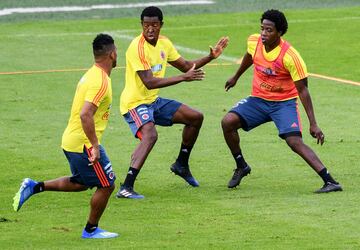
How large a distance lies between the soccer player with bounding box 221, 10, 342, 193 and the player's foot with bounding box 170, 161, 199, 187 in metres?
0.46

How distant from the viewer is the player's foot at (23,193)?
1327cm

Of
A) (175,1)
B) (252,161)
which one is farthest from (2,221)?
(175,1)

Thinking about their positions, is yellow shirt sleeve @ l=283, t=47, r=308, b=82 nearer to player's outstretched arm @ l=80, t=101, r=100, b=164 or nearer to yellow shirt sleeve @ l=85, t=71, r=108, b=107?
yellow shirt sleeve @ l=85, t=71, r=108, b=107

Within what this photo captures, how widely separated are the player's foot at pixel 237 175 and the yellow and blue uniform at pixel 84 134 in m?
2.76

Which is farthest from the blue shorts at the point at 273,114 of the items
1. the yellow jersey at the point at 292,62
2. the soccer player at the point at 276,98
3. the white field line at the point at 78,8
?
the white field line at the point at 78,8

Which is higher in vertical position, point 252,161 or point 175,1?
point 252,161

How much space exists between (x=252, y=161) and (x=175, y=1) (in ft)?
64.7

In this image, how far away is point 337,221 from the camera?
13172 mm

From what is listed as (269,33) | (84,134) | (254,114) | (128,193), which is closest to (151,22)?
(269,33)

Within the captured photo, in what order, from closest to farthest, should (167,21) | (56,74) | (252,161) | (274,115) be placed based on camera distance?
(274,115), (252,161), (56,74), (167,21)

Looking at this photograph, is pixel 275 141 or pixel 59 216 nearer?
pixel 59 216

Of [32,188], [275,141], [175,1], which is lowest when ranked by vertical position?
[175,1]

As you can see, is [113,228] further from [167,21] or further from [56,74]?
[167,21]

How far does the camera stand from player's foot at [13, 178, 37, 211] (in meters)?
13.3
